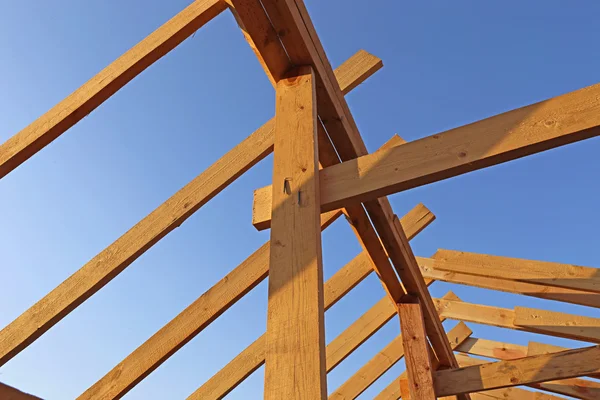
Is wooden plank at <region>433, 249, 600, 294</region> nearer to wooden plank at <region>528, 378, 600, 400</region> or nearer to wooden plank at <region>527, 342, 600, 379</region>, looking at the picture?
wooden plank at <region>528, 378, 600, 400</region>

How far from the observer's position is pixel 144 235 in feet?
8.59

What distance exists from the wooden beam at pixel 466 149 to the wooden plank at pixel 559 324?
11.8ft

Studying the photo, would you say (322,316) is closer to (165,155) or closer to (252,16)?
(252,16)

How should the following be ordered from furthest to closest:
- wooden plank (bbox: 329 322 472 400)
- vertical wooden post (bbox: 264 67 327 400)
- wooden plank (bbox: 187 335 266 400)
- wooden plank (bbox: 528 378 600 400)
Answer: wooden plank (bbox: 329 322 472 400) < wooden plank (bbox: 528 378 600 400) < wooden plank (bbox: 187 335 266 400) < vertical wooden post (bbox: 264 67 327 400)

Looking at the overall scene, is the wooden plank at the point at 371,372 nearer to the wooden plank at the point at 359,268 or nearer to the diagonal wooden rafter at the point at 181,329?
the wooden plank at the point at 359,268

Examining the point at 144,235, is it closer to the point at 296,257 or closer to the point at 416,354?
the point at 296,257

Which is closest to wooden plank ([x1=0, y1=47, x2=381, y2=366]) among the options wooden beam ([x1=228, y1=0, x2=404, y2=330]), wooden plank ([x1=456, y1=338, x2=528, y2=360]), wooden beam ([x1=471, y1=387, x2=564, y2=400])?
wooden beam ([x1=228, y1=0, x2=404, y2=330])

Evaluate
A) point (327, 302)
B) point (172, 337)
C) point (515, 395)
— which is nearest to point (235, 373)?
point (327, 302)

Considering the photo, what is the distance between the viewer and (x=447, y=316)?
583cm

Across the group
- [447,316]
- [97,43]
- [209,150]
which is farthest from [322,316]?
[209,150]

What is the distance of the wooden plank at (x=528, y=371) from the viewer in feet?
11.7

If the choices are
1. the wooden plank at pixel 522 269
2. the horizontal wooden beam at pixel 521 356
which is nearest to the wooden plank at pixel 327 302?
the wooden plank at pixel 522 269

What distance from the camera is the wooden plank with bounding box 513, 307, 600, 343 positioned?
473 centimetres

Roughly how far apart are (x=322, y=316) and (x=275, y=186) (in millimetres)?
551
